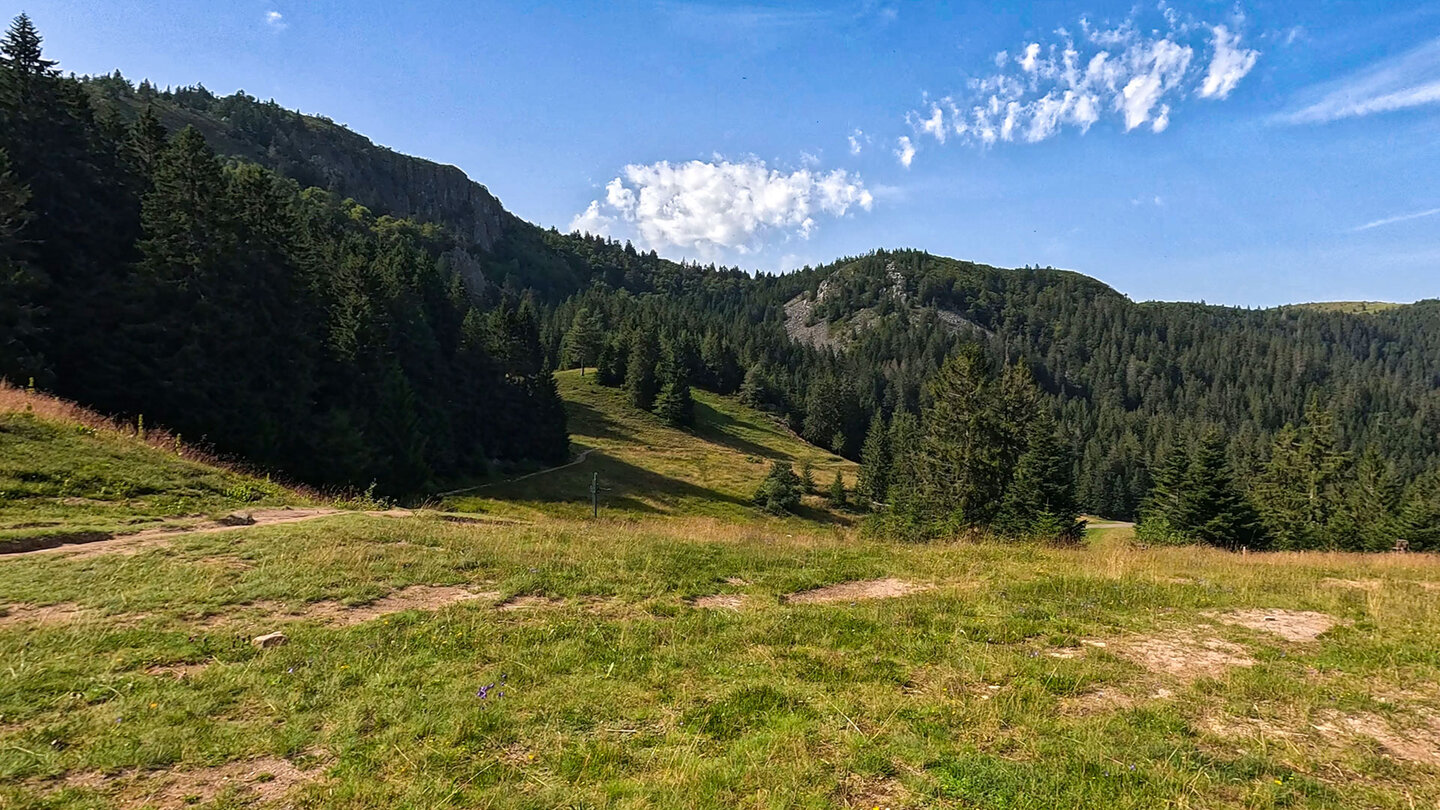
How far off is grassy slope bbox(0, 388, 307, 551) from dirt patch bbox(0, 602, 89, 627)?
5.19 metres

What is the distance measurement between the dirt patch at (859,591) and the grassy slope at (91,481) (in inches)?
603

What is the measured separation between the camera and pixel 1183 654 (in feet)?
29.8

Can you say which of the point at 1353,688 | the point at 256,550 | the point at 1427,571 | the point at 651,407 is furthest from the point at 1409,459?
the point at 256,550

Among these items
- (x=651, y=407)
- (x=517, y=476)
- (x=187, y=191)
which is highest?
(x=187, y=191)

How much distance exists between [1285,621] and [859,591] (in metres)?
7.26

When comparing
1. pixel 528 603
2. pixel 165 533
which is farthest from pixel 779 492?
pixel 528 603

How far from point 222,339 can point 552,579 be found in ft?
110

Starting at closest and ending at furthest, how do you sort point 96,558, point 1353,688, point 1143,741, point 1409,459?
point 1143,741
point 1353,688
point 96,558
point 1409,459

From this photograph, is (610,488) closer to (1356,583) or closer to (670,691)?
(1356,583)

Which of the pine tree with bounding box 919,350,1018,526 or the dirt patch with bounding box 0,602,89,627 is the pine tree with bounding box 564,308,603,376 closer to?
the pine tree with bounding box 919,350,1018,526

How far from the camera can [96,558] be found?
1147 centimetres

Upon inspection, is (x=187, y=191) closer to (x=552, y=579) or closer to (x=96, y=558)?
(x=96, y=558)

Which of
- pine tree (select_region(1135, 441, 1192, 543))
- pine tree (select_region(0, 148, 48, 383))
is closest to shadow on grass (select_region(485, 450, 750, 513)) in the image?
pine tree (select_region(0, 148, 48, 383))

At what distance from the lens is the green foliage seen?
74438 mm
